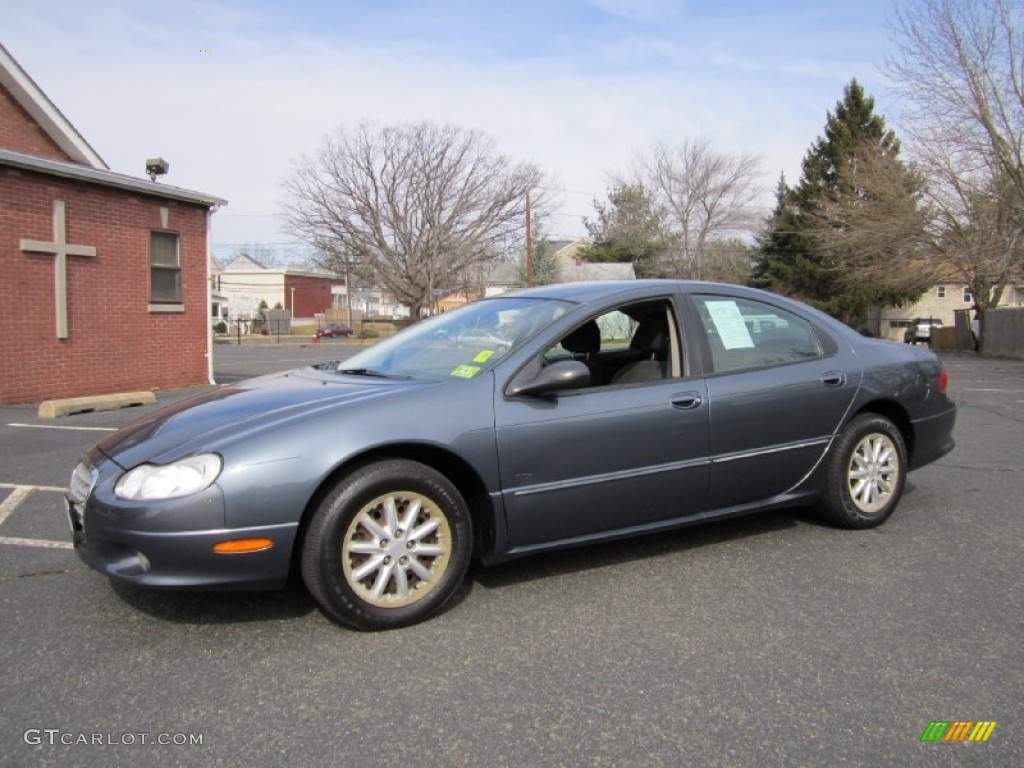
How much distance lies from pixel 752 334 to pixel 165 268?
35.7ft

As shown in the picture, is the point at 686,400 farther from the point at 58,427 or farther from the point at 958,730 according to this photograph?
the point at 58,427

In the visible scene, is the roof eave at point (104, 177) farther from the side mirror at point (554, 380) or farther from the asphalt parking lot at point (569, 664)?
the side mirror at point (554, 380)

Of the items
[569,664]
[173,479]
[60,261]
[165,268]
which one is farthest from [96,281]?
[569,664]

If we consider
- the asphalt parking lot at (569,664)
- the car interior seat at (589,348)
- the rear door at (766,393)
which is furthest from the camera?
the car interior seat at (589,348)

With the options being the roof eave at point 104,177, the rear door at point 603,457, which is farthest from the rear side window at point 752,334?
the roof eave at point 104,177

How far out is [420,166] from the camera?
3891cm

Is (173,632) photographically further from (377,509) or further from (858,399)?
(858,399)

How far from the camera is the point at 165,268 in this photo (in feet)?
40.5

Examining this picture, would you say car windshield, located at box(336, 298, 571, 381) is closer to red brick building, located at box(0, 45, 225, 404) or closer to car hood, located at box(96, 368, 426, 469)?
car hood, located at box(96, 368, 426, 469)

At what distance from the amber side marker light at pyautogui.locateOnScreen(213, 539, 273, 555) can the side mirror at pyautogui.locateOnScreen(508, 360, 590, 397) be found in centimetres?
119

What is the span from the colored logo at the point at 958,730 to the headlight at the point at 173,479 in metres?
2.56

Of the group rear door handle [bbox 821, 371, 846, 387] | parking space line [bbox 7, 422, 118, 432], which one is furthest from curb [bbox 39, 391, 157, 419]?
rear door handle [bbox 821, 371, 846, 387]

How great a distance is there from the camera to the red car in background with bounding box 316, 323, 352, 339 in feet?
163

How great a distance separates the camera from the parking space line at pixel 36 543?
407 cm
